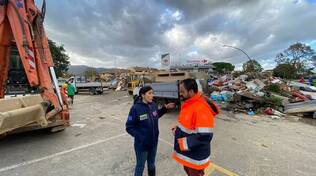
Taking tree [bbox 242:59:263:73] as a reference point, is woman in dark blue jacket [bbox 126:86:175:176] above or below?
below

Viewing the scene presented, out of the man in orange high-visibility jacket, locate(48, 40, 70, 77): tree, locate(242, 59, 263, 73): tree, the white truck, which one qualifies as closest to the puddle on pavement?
the man in orange high-visibility jacket

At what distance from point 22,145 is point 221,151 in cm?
471

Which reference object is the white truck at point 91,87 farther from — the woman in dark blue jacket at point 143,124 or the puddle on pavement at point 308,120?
the woman in dark blue jacket at point 143,124

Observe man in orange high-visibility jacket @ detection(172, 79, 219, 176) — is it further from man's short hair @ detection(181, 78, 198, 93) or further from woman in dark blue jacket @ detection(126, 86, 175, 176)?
woman in dark blue jacket @ detection(126, 86, 175, 176)

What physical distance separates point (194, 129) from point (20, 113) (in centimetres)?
338

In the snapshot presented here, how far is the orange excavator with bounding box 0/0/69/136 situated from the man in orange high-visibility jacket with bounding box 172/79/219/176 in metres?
3.21

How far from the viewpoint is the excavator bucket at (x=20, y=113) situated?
3.15 metres

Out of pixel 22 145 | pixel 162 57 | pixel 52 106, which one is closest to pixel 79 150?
pixel 52 106

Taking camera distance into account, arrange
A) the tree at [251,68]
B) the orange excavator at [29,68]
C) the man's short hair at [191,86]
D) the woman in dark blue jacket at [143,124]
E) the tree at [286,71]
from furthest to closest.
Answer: the tree at [286,71] < the tree at [251,68] < the orange excavator at [29,68] < the woman in dark blue jacket at [143,124] < the man's short hair at [191,86]

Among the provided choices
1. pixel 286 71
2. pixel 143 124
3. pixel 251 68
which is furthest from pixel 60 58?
pixel 286 71

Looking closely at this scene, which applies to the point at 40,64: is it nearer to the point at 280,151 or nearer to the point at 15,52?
the point at 15,52

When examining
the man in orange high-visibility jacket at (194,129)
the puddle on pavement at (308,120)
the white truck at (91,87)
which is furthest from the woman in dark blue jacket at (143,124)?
the white truck at (91,87)

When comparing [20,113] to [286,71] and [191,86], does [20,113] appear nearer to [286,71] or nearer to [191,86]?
[191,86]

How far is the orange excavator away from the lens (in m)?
3.61
